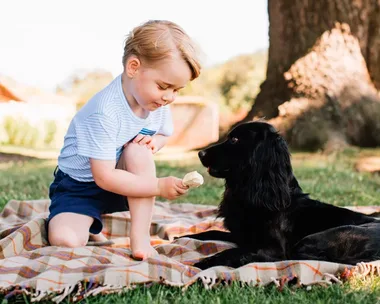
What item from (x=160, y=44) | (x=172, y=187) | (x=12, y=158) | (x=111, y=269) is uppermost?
(x=160, y=44)

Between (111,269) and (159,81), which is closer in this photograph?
(111,269)

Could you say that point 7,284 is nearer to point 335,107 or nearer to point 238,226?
point 238,226

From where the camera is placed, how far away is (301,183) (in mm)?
6227

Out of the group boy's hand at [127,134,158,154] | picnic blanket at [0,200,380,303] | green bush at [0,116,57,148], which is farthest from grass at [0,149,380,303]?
green bush at [0,116,57,148]

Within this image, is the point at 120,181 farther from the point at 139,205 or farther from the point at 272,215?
the point at 272,215

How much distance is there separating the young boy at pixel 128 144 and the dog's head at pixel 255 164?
0.39 meters

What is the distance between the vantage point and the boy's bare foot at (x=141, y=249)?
315 cm

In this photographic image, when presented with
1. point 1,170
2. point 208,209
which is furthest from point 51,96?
point 208,209

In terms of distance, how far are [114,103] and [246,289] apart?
128 cm

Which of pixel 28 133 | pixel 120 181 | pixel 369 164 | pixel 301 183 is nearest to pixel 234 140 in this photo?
pixel 120 181

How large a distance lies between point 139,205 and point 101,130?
0.46 metres

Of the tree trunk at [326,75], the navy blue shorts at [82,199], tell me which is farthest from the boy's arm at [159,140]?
the tree trunk at [326,75]

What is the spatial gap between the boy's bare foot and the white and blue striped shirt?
1.51 ft

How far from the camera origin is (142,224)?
3.30m
